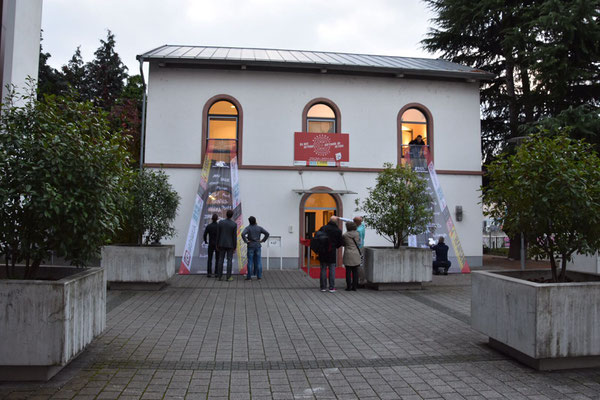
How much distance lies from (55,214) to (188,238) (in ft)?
31.3

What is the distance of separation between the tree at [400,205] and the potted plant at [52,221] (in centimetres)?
728

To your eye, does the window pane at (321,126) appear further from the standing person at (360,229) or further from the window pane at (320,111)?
the standing person at (360,229)

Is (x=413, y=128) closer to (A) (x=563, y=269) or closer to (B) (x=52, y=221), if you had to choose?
(A) (x=563, y=269)

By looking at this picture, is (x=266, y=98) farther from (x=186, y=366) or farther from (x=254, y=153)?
(x=186, y=366)

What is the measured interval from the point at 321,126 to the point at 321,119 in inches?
10.3

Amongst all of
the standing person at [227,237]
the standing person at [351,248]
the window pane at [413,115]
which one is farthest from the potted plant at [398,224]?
the window pane at [413,115]

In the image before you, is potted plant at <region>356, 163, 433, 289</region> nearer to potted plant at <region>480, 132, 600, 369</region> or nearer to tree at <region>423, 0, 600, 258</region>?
tree at <region>423, 0, 600, 258</region>

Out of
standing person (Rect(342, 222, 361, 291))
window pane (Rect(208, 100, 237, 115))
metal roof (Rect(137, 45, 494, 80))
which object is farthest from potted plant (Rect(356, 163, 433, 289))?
window pane (Rect(208, 100, 237, 115))

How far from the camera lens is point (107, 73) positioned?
38.1 meters

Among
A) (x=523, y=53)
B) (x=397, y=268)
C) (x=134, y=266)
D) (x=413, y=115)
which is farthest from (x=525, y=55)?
(x=134, y=266)

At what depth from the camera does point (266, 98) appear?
1592cm

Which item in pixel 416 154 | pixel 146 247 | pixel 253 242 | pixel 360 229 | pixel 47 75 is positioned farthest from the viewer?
pixel 47 75

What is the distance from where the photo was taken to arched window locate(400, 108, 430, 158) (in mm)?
16688

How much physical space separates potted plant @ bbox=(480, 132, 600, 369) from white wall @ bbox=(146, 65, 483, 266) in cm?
968
